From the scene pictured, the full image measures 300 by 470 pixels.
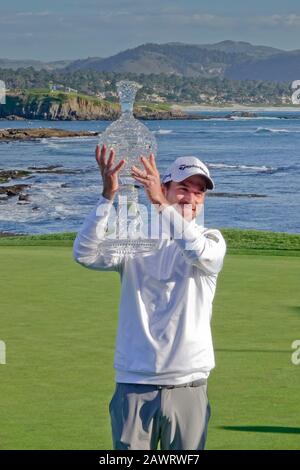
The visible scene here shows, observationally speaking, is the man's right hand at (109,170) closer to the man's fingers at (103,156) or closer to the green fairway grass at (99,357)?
the man's fingers at (103,156)

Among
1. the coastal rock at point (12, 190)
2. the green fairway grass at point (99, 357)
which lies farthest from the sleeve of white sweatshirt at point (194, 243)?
the coastal rock at point (12, 190)

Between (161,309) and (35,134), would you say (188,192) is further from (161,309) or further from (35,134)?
(35,134)

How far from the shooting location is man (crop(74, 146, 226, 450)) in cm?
470

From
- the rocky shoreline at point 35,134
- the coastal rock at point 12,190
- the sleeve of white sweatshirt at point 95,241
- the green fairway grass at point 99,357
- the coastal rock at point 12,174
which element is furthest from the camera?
the rocky shoreline at point 35,134

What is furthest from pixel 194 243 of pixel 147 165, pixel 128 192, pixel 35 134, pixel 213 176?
pixel 35 134

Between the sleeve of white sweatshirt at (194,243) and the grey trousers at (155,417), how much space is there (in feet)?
1.56

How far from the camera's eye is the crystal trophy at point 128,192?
4680mm

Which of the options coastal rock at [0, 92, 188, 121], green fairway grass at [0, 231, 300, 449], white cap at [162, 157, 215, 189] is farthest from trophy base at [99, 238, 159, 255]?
coastal rock at [0, 92, 188, 121]

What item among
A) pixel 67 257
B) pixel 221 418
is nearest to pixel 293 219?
pixel 67 257

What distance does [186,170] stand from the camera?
15.5 ft

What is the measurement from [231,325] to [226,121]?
599ft

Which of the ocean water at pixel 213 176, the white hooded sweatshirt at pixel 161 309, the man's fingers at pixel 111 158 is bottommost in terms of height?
the ocean water at pixel 213 176

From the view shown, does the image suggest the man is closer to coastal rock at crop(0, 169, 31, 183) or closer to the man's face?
the man's face

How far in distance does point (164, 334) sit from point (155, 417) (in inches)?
12.2
